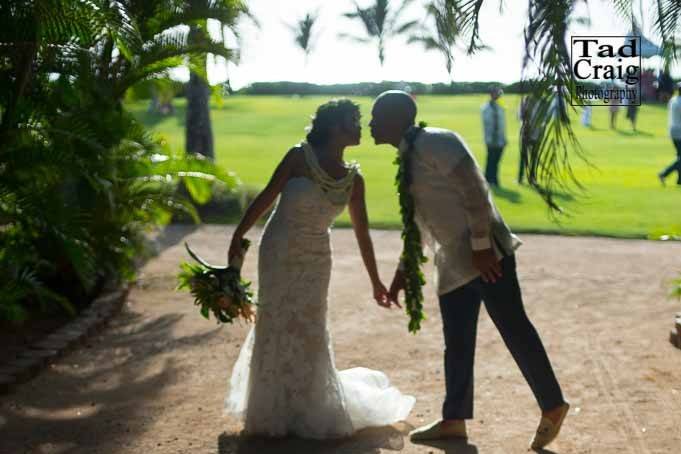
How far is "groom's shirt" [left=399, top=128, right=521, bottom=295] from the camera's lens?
17.1 ft

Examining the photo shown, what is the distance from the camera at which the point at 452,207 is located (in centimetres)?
537

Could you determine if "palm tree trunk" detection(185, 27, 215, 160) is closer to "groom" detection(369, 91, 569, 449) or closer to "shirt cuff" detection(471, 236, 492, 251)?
"groom" detection(369, 91, 569, 449)

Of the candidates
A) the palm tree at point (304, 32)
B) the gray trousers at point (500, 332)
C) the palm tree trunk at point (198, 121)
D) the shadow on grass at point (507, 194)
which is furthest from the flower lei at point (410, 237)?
the palm tree at point (304, 32)

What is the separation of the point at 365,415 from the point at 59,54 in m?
3.79

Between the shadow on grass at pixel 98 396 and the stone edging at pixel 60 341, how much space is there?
3.0 inches

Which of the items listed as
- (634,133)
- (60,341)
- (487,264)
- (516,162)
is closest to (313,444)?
(487,264)

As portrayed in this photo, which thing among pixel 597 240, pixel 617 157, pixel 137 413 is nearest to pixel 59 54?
pixel 137 413

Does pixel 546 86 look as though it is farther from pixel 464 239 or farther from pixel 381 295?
pixel 381 295

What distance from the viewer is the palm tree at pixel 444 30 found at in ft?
16.1

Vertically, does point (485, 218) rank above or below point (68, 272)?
above

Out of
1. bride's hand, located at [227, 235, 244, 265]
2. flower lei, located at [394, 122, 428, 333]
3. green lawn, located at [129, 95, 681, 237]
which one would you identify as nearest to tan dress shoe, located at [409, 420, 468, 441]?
flower lei, located at [394, 122, 428, 333]

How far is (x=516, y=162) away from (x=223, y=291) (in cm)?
2106

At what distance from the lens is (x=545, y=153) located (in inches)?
181

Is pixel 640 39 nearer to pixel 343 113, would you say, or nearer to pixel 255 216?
pixel 343 113
